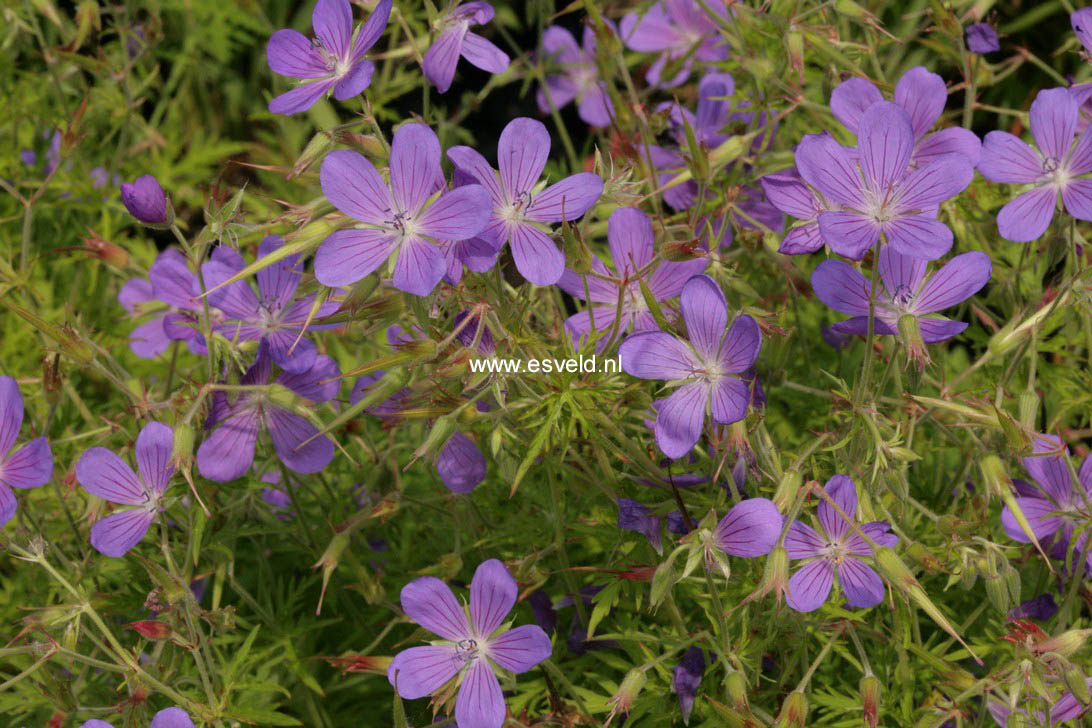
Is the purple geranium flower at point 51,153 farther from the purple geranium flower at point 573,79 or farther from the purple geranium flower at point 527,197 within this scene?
the purple geranium flower at point 527,197

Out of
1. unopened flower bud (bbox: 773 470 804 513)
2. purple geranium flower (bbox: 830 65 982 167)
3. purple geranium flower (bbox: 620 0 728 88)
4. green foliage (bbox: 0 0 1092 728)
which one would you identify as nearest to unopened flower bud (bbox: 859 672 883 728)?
green foliage (bbox: 0 0 1092 728)

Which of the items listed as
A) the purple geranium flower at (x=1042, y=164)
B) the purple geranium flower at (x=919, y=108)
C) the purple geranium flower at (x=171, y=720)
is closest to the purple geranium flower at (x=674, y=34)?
the purple geranium flower at (x=919, y=108)

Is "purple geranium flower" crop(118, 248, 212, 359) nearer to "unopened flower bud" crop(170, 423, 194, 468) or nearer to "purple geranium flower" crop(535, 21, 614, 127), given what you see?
"unopened flower bud" crop(170, 423, 194, 468)

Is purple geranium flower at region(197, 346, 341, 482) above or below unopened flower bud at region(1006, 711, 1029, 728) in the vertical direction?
above

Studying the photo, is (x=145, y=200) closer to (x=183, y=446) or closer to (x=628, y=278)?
(x=183, y=446)

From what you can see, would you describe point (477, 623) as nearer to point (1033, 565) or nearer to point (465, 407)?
point (465, 407)

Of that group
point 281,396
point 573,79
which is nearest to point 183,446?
point 281,396

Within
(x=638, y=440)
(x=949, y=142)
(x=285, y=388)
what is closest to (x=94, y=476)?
(x=285, y=388)
